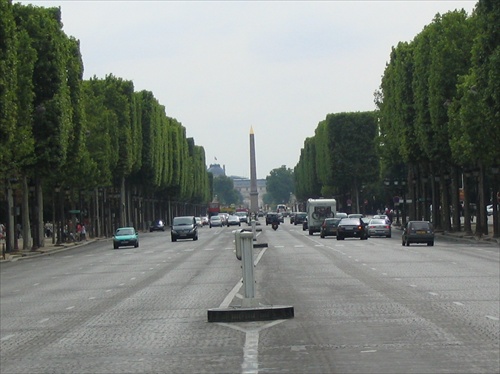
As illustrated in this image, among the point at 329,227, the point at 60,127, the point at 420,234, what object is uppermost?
the point at 60,127

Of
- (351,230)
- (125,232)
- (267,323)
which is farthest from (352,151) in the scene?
(267,323)

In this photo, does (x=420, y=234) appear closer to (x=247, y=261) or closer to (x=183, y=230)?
(x=183, y=230)

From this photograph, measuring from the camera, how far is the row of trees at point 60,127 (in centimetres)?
6003

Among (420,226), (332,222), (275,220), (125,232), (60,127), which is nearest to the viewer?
(420,226)

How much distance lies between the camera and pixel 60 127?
2795 inches

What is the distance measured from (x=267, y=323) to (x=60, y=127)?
52779 mm

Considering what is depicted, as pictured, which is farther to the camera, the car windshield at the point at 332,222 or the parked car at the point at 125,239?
the car windshield at the point at 332,222

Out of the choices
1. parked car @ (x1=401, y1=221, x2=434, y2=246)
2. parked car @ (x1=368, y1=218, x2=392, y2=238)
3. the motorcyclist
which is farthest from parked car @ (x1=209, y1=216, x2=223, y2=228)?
parked car @ (x1=401, y1=221, x2=434, y2=246)

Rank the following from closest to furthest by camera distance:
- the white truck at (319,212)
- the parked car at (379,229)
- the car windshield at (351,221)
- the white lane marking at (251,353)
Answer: the white lane marking at (251,353) < the car windshield at (351,221) < the parked car at (379,229) < the white truck at (319,212)

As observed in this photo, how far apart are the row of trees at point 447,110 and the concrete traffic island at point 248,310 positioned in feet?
129

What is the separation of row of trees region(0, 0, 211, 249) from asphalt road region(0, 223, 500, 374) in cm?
2055

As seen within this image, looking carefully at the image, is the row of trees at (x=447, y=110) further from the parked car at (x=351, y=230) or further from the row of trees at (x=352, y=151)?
the row of trees at (x=352, y=151)

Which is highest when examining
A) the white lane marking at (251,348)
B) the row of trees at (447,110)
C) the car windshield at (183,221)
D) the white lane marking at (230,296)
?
the row of trees at (447,110)

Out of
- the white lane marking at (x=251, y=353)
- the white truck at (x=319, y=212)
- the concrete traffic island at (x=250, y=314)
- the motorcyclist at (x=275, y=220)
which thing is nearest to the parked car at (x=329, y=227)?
the white truck at (x=319, y=212)
